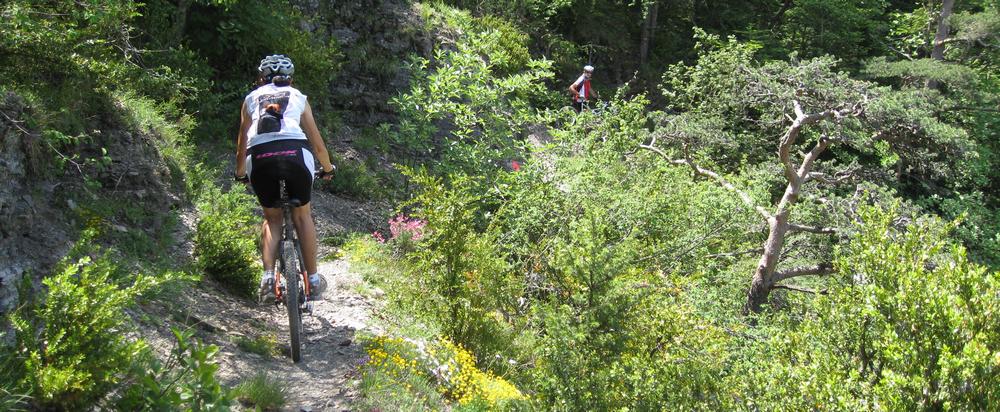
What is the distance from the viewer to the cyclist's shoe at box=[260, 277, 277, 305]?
4520 millimetres

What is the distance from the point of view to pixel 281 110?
4.40 metres

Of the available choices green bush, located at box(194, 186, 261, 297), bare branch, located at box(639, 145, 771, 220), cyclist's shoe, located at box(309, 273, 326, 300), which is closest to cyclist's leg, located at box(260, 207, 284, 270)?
cyclist's shoe, located at box(309, 273, 326, 300)

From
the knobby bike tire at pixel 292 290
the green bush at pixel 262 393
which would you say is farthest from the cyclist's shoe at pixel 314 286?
the green bush at pixel 262 393

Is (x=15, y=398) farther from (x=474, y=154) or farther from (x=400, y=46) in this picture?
(x=400, y=46)

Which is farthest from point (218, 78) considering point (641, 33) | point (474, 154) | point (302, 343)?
point (641, 33)

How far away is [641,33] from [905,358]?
18.2 meters

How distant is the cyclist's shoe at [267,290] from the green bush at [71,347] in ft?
5.17

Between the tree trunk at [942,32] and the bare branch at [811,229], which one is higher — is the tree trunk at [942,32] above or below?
above

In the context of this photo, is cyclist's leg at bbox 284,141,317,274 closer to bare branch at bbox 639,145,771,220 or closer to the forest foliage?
the forest foliage

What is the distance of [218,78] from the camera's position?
9062mm

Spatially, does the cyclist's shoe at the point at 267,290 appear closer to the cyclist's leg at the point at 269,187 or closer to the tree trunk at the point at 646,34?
the cyclist's leg at the point at 269,187

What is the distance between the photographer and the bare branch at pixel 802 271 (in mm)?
10594

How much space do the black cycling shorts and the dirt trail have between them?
863 millimetres

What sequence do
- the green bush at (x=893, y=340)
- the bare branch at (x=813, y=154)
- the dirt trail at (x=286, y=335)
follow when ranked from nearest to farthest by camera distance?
1. the green bush at (x=893, y=340)
2. the dirt trail at (x=286, y=335)
3. the bare branch at (x=813, y=154)
